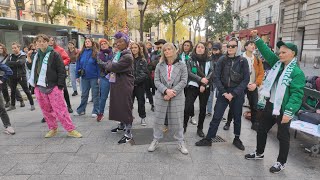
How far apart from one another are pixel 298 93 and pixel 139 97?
10.9 feet

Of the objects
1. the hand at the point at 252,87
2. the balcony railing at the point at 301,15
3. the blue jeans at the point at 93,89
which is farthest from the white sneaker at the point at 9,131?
the balcony railing at the point at 301,15

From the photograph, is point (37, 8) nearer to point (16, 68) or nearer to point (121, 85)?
point (16, 68)

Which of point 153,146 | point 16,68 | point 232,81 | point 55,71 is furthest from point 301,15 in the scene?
point 55,71

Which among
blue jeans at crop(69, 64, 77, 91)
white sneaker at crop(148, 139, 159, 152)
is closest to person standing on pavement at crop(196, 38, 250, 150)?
white sneaker at crop(148, 139, 159, 152)

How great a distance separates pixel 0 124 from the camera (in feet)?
20.0

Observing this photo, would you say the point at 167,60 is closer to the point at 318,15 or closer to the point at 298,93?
the point at 298,93

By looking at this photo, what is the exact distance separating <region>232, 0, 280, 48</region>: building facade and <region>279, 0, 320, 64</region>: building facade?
1.54m

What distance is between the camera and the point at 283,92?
3617 millimetres

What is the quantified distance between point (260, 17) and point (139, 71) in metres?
36.0

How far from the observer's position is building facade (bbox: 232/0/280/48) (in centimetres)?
3261

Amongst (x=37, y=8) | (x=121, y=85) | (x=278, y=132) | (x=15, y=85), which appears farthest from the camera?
(x=37, y=8)

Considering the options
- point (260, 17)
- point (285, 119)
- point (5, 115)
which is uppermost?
point (260, 17)

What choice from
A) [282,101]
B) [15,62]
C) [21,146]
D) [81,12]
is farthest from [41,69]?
[81,12]

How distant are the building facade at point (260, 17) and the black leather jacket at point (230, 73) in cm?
2562
